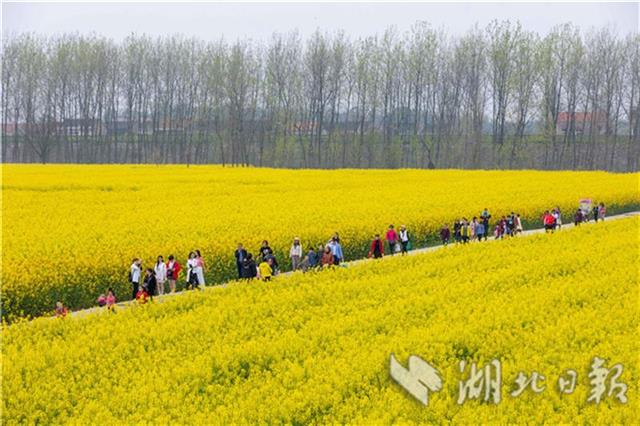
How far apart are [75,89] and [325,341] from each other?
85.1 m

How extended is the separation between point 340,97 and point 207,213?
2301 inches

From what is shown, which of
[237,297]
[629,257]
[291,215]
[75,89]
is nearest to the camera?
[237,297]

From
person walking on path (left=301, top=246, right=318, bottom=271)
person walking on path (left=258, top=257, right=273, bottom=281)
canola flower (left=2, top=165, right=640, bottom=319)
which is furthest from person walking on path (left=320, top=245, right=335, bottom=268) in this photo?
canola flower (left=2, top=165, right=640, bottom=319)

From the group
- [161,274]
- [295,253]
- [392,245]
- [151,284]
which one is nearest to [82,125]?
[392,245]

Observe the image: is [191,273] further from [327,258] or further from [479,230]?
[479,230]

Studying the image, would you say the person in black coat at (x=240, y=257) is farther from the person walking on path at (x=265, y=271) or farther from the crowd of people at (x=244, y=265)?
the person walking on path at (x=265, y=271)

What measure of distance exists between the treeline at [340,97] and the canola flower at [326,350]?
59.4m

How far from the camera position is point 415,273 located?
54.1 ft

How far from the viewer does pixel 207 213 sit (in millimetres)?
26141

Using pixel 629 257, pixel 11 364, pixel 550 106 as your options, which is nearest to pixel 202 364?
pixel 11 364

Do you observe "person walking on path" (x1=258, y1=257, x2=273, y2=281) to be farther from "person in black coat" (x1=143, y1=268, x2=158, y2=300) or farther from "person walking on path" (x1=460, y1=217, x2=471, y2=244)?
"person walking on path" (x1=460, y1=217, x2=471, y2=244)

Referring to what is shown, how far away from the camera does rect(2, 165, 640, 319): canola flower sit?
663 inches

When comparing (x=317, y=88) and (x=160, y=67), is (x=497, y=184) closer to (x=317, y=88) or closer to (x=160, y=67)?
(x=317, y=88)

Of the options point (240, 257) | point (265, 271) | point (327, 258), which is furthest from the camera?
point (327, 258)
